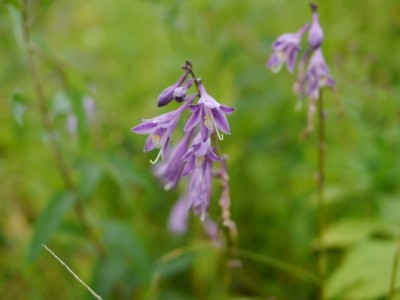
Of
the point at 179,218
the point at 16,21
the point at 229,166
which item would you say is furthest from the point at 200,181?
the point at 229,166

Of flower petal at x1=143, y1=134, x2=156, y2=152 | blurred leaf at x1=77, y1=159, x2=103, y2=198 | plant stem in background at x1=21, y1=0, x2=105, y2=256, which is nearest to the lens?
flower petal at x1=143, y1=134, x2=156, y2=152

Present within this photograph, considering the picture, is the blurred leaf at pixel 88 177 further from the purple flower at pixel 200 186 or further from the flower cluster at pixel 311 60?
the flower cluster at pixel 311 60

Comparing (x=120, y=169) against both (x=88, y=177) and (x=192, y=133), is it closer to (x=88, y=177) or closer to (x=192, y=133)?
(x=88, y=177)

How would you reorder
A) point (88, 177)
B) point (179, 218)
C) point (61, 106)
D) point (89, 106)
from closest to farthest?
point (88, 177)
point (61, 106)
point (179, 218)
point (89, 106)

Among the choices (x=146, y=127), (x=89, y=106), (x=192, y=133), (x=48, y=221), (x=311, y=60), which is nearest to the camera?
(x=146, y=127)

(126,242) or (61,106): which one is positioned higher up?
(61,106)

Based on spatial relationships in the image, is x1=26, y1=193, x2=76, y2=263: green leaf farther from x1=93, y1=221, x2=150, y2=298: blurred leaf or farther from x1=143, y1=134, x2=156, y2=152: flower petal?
x1=143, y1=134, x2=156, y2=152: flower petal

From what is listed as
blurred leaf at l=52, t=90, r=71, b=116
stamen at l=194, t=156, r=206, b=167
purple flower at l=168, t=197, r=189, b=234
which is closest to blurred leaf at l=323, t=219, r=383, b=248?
purple flower at l=168, t=197, r=189, b=234
